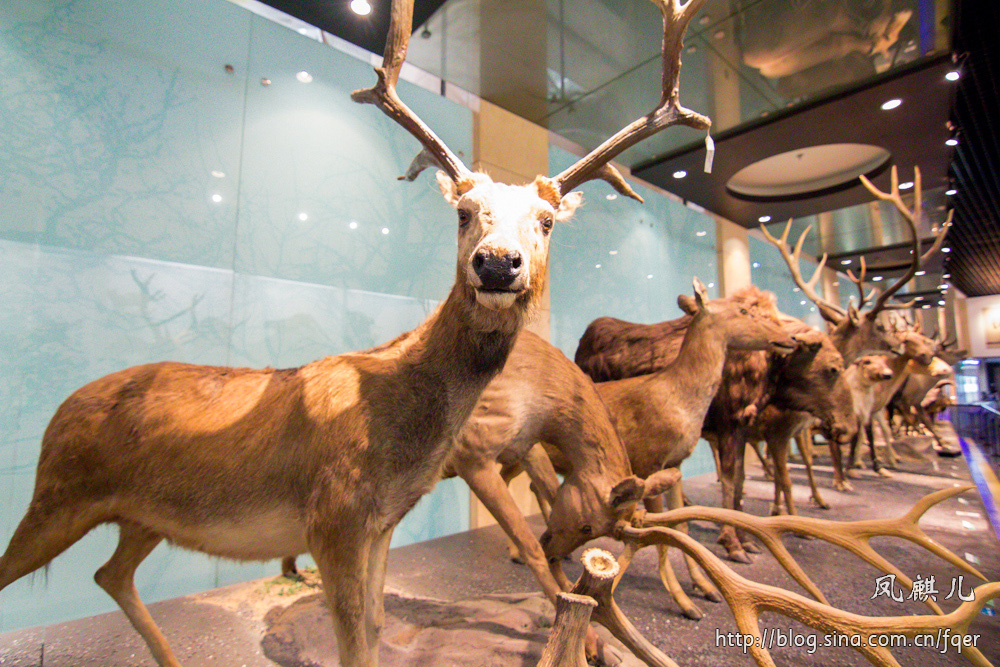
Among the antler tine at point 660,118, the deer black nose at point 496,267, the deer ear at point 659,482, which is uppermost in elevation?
the antler tine at point 660,118

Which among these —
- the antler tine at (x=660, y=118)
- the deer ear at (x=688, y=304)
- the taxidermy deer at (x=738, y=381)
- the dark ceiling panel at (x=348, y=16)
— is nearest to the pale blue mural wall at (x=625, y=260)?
the taxidermy deer at (x=738, y=381)

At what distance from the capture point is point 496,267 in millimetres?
1327

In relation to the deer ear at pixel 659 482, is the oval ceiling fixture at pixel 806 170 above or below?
above

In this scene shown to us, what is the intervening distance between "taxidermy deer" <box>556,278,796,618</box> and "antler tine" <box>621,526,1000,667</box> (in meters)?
1.18

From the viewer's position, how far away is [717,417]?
3.94 metres

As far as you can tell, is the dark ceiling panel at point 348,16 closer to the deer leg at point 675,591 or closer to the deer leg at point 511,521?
the deer leg at point 511,521

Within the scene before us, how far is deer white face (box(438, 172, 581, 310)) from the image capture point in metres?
1.34

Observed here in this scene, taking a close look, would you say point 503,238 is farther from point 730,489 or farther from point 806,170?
point 806,170

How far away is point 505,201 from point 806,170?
6.58m

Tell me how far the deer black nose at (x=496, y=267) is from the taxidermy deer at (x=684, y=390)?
171 cm

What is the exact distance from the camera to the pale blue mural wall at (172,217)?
8.92ft

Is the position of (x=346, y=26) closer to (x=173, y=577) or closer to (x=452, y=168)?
(x=452, y=168)

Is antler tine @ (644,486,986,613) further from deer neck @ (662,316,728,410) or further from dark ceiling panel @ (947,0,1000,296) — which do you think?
dark ceiling panel @ (947,0,1000,296)

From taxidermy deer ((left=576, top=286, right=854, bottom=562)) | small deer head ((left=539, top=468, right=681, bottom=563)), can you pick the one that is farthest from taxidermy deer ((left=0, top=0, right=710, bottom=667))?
taxidermy deer ((left=576, top=286, right=854, bottom=562))
